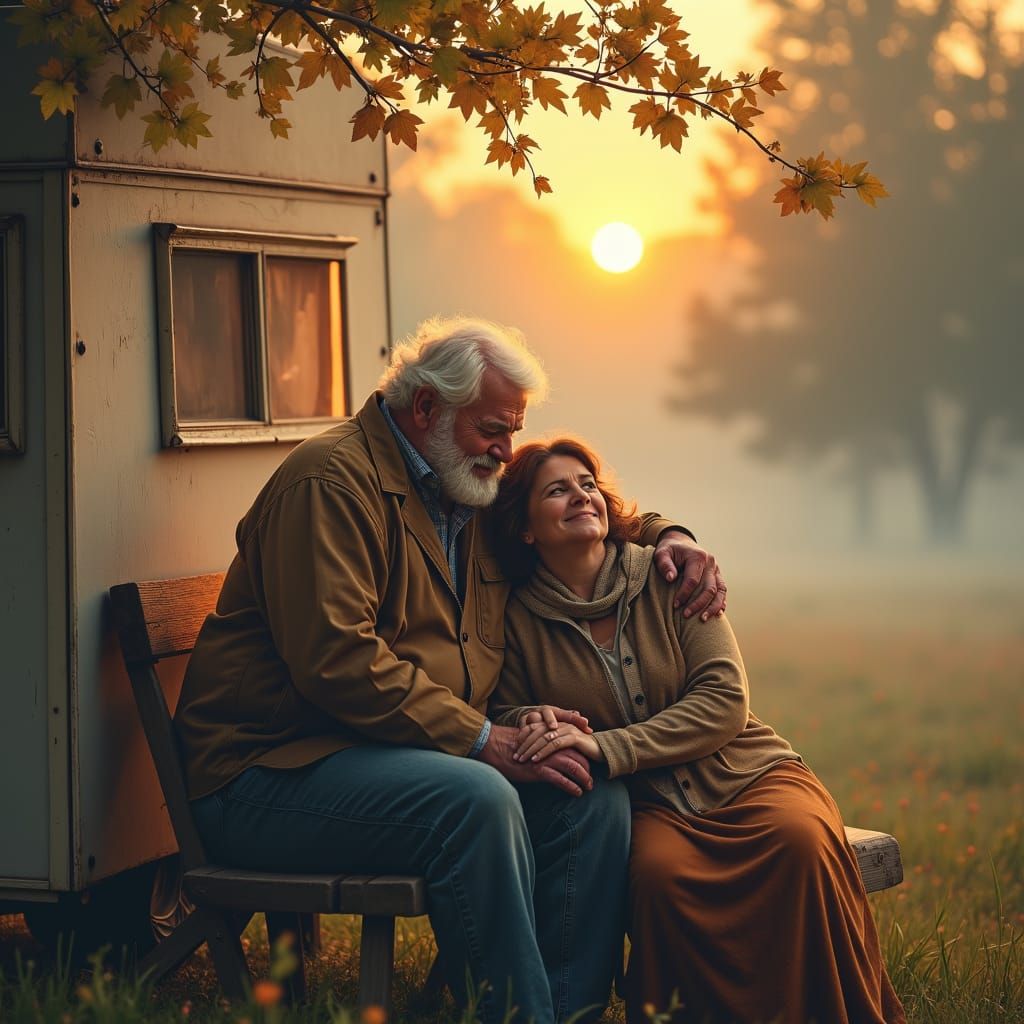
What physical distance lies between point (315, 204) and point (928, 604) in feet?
76.2

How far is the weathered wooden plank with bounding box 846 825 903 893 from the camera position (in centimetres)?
446

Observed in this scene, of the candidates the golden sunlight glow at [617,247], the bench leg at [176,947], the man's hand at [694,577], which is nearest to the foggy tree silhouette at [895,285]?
the golden sunlight glow at [617,247]

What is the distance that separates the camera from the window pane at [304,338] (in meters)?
5.19

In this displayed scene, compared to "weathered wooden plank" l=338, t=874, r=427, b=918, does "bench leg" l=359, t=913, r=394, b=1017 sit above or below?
below

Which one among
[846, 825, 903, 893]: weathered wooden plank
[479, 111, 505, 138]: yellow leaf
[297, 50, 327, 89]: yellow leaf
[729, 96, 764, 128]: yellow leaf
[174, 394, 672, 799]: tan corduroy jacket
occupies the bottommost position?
[846, 825, 903, 893]: weathered wooden plank

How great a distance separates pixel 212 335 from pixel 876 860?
2.49 meters

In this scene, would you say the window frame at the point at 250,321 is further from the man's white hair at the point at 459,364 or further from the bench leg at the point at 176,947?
the bench leg at the point at 176,947

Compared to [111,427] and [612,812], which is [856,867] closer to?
[612,812]

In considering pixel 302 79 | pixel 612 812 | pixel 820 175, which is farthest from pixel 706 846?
pixel 302 79

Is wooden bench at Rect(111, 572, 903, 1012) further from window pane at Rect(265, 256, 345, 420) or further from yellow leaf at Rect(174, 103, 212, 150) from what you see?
yellow leaf at Rect(174, 103, 212, 150)

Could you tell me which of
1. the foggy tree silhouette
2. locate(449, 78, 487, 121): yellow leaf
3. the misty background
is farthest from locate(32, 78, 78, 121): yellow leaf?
the foggy tree silhouette

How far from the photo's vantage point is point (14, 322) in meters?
4.36

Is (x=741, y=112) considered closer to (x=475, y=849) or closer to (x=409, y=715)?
(x=409, y=715)

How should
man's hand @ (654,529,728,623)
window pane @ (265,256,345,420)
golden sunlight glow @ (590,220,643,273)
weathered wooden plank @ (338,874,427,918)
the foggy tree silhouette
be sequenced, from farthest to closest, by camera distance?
the foggy tree silhouette → golden sunlight glow @ (590,220,643,273) → window pane @ (265,256,345,420) → man's hand @ (654,529,728,623) → weathered wooden plank @ (338,874,427,918)
